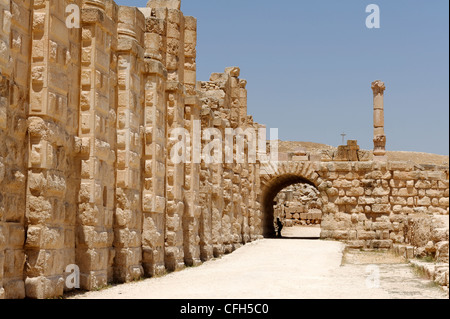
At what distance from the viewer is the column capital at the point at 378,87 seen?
2789 centimetres

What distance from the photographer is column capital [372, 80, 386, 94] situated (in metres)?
27.9

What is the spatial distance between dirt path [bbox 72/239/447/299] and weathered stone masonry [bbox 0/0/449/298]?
633mm

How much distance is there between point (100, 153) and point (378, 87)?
2096cm

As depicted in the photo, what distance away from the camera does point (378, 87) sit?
27938 mm

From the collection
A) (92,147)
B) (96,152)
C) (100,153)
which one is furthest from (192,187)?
(92,147)

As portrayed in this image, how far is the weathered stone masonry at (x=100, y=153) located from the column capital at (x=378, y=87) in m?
11.0

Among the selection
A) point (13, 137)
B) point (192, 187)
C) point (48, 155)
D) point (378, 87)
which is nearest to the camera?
point (13, 137)

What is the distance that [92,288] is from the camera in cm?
877

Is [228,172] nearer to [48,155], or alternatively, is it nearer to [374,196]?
[374,196]

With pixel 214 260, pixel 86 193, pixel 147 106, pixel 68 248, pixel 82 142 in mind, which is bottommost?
pixel 214 260

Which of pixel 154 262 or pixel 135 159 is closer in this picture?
pixel 135 159
